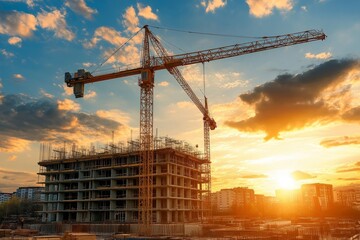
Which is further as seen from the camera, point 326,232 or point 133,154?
point 133,154

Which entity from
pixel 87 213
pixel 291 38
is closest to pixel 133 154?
pixel 87 213

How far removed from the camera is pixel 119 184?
86.4 m

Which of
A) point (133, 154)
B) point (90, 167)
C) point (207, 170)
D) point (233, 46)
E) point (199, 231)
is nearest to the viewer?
point (199, 231)

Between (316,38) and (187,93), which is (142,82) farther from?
(316,38)

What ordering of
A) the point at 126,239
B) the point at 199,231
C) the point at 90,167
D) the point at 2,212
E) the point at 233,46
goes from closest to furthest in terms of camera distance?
the point at 126,239
the point at 199,231
the point at 233,46
the point at 90,167
the point at 2,212

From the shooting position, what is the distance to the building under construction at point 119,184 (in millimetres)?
79062

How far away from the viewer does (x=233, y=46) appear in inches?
2721

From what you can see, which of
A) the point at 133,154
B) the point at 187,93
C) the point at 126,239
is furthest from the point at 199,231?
the point at 187,93

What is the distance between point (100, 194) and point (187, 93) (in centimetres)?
3321

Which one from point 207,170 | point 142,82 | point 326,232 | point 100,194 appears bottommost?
point 326,232

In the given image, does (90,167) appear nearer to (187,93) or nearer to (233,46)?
(187,93)

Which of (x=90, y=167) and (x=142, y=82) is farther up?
(x=142, y=82)

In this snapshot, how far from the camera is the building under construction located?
79062mm

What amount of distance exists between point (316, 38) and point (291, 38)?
449cm
